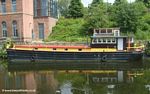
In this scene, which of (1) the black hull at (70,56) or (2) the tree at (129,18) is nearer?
(1) the black hull at (70,56)

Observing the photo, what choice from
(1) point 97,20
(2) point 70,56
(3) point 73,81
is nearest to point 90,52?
(2) point 70,56

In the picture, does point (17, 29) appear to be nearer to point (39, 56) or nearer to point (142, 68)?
point (39, 56)

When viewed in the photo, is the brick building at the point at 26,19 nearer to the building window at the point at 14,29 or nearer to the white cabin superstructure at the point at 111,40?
the building window at the point at 14,29

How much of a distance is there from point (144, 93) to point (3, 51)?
29.0 m

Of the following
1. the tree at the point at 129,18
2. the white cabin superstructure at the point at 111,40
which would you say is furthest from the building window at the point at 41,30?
the white cabin superstructure at the point at 111,40

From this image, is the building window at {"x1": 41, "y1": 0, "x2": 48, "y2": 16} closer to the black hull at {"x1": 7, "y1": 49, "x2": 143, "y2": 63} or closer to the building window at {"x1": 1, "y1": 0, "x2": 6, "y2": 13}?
the building window at {"x1": 1, "y1": 0, "x2": 6, "y2": 13}

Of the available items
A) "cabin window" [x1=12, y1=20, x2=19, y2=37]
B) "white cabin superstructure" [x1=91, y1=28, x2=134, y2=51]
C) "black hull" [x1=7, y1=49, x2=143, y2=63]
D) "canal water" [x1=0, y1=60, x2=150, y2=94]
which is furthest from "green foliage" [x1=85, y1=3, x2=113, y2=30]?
"canal water" [x1=0, y1=60, x2=150, y2=94]

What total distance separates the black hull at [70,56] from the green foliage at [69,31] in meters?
10.6

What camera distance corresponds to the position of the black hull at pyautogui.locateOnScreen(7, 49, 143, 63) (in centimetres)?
3972

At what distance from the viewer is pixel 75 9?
2445 inches

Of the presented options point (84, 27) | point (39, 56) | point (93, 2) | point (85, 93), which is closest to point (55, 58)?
point (39, 56)

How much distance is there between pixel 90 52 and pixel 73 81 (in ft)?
46.6

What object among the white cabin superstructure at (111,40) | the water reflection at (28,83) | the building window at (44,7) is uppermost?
the building window at (44,7)

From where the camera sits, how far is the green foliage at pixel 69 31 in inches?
2137
